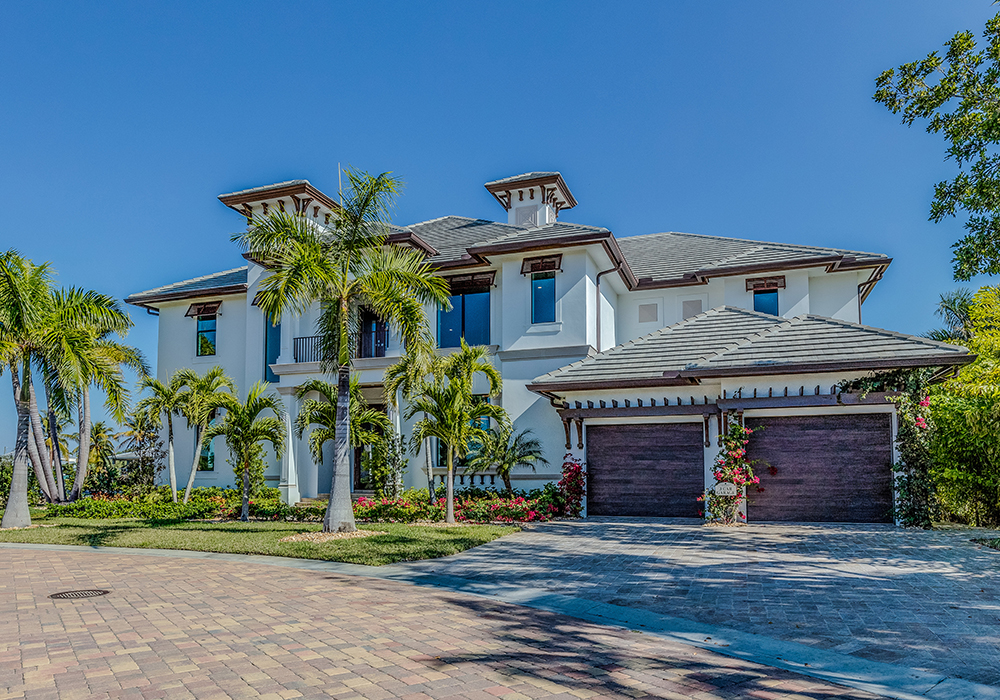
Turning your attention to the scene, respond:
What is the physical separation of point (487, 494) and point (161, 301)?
51.9 feet

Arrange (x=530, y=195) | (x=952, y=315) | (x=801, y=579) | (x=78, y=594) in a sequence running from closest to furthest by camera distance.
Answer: (x=78, y=594), (x=801, y=579), (x=530, y=195), (x=952, y=315)

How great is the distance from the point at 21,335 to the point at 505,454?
1244cm

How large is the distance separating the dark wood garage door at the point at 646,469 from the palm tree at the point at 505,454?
200cm

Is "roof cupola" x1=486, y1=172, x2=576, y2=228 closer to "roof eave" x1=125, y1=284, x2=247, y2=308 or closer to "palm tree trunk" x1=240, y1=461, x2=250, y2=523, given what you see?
"roof eave" x1=125, y1=284, x2=247, y2=308

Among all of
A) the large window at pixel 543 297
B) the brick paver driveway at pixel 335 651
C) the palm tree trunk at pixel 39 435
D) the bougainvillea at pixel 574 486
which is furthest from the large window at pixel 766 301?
the palm tree trunk at pixel 39 435

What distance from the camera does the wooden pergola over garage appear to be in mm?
14125

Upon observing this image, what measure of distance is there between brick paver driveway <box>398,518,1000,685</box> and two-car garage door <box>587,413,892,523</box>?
0.69 metres

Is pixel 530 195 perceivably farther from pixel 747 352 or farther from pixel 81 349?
pixel 81 349

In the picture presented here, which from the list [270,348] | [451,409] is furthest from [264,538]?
[270,348]

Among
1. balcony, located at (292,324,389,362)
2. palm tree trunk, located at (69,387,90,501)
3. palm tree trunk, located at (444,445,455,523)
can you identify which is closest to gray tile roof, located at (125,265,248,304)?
balcony, located at (292,324,389,362)

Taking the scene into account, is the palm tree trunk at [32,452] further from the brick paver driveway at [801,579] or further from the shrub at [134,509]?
the brick paver driveway at [801,579]

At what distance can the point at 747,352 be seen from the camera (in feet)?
49.6

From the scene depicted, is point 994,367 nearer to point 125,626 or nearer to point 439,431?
point 439,431

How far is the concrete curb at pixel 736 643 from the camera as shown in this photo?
16.1 ft
